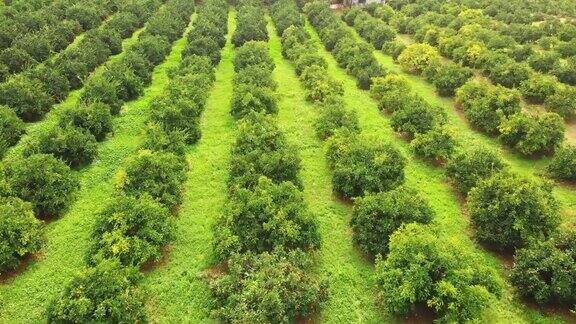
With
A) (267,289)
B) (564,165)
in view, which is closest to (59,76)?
(267,289)

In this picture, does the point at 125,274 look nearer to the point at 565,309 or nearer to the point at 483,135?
the point at 565,309

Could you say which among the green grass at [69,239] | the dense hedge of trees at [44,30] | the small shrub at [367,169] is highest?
the small shrub at [367,169]

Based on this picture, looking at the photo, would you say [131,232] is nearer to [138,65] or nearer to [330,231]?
[330,231]

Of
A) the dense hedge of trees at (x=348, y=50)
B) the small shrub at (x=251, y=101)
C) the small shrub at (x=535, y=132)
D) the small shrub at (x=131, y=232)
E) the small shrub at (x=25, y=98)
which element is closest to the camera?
the small shrub at (x=131, y=232)

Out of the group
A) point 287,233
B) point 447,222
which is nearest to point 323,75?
point 447,222

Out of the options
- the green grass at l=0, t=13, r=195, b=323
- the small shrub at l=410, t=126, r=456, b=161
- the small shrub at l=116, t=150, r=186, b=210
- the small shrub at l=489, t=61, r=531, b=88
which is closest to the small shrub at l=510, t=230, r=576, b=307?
the small shrub at l=410, t=126, r=456, b=161

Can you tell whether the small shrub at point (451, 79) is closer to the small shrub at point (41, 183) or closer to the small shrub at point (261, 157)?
the small shrub at point (261, 157)

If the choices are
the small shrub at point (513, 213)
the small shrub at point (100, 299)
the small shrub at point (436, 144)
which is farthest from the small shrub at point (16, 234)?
the small shrub at point (436, 144)
